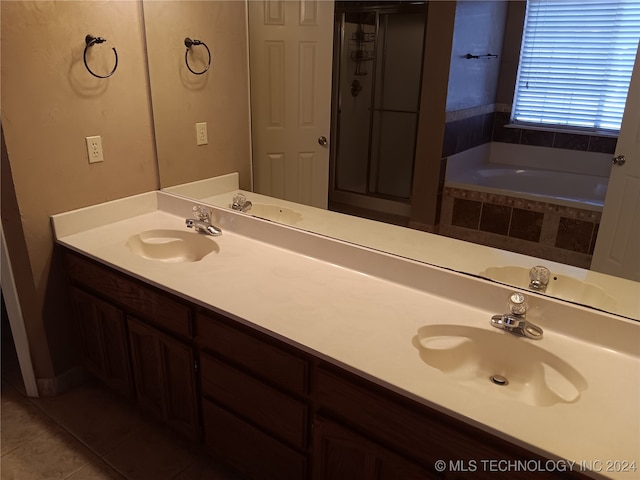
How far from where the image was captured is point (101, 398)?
7.67 feet

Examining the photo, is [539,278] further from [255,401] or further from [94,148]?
[94,148]

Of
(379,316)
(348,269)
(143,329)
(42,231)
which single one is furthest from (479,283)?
(42,231)

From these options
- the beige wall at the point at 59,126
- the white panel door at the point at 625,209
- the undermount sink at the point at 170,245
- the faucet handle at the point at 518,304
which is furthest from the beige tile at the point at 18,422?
the white panel door at the point at 625,209

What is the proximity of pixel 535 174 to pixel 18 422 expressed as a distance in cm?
234

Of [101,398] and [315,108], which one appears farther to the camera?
[101,398]

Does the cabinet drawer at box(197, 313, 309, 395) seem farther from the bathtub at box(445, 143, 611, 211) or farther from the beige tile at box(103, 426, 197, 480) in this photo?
the bathtub at box(445, 143, 611, 211)

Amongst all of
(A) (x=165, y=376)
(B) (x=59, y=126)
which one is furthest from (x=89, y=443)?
(B) (x=59, y=126)

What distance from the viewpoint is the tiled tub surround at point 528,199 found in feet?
4.25

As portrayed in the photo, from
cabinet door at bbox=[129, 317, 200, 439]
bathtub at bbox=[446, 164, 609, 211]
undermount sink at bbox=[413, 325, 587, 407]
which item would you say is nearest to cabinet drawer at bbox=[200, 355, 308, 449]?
cabinet door at bbox=[129, 317, 200, 439]

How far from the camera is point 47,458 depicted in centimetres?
200

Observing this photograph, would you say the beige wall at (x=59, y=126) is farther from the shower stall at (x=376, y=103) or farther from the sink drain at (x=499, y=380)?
the sink drain at (x=499, y=380)

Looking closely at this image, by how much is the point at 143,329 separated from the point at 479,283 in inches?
49.6

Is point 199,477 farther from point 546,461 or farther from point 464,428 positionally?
point 546,461

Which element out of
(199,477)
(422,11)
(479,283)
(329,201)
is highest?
(422,11)
